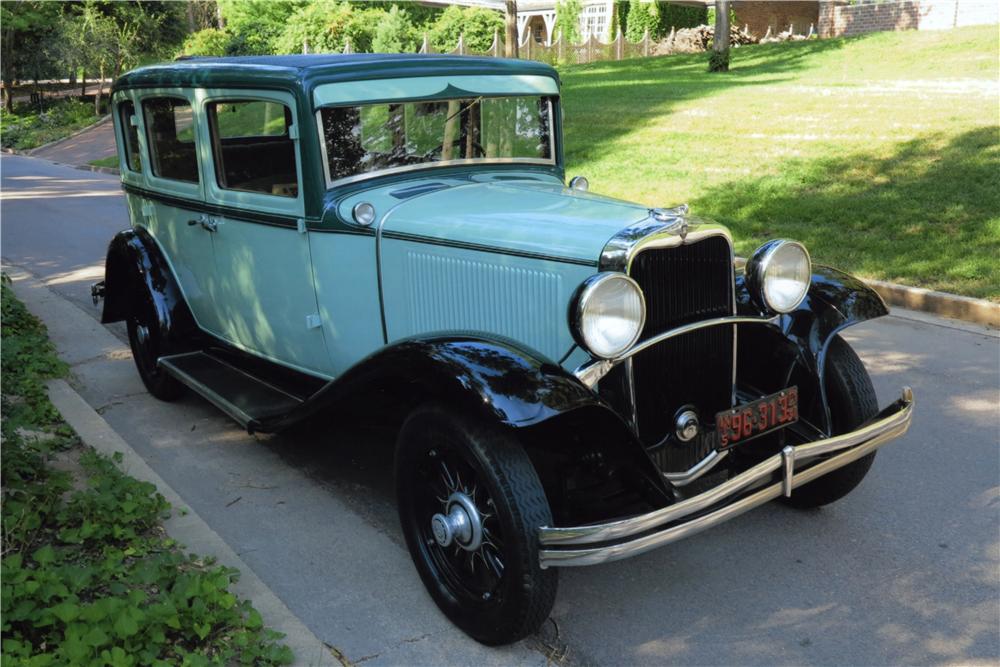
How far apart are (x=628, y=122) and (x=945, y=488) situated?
11.1 m

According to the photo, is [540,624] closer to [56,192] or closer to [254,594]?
[254,594]

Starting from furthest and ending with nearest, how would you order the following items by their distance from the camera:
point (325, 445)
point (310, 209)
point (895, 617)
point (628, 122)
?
point (628, 122) < point (325, 445) < point (310, 209) < point (895, 617)

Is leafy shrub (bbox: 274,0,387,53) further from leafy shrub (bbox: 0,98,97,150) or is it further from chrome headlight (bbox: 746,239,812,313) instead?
chrome headlight (bbox: 746,239,812,313)

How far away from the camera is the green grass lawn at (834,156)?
309 inches

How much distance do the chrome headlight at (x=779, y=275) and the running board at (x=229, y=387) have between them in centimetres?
204

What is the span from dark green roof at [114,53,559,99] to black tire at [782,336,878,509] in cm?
201

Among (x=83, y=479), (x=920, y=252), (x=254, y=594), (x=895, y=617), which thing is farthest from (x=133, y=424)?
(x=920, y=252)

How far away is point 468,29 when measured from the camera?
106 feet

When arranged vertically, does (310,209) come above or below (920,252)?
above

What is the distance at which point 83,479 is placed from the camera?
13.1 feet

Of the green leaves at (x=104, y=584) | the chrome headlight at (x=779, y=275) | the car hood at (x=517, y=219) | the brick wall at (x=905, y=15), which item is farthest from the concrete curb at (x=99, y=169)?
the brick wall at (x=905, y=15)

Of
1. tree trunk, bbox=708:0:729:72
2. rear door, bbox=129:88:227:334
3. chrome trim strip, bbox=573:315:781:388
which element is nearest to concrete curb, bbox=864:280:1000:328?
chrome trim strip, bbox=573:315:781:388

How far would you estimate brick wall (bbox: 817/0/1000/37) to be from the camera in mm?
25250

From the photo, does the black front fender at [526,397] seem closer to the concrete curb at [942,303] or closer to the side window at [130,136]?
the side window at [130,136]
